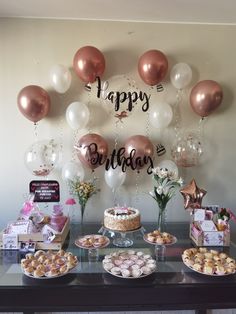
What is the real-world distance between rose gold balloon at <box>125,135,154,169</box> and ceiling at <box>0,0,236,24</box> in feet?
3.05

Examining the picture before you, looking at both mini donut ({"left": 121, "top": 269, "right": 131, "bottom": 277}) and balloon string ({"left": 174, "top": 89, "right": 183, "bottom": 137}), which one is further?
balloon string ({"left": 174, "top": 89, "right": 183, "bottom": 137})

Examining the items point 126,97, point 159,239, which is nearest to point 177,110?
point 126,97

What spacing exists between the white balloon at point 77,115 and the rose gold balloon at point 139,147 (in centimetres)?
37

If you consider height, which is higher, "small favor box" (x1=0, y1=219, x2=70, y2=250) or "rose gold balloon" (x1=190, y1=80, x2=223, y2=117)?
"rose gold balloon" (x1=190, y1=80, x2=223, y2=117)

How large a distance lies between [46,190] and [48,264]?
54 cm

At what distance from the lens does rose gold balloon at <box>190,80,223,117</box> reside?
6.68 ft

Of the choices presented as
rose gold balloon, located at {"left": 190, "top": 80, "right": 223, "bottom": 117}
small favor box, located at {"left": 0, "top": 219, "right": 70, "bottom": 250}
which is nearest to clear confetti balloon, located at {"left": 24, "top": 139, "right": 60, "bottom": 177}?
small favor box, located at {"left": 0, "top": 219, "right": 70, "bottom": 250}

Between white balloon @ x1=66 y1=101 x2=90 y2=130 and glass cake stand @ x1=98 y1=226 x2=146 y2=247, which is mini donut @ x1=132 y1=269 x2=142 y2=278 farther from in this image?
white balloon @ x1=66 y1=101 x2=90 y2=130

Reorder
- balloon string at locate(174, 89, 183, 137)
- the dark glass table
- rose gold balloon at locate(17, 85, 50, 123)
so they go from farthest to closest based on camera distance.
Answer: balloon string at locate(174, 89, 183, 137), rose gold balloon at locate(17, 85, 50, 123), the dark glass table

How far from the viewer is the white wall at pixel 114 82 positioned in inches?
85.6

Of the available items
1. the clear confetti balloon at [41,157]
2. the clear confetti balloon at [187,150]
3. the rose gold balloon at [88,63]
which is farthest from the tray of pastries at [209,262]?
the rose gold balloon at [88,63]

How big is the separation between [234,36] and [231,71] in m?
0.29

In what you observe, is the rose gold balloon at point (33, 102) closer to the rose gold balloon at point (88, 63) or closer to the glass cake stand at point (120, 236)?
the rose gold balloon at point (88, 63)

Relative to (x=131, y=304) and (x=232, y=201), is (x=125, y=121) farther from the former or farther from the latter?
(x=131, y=304)
